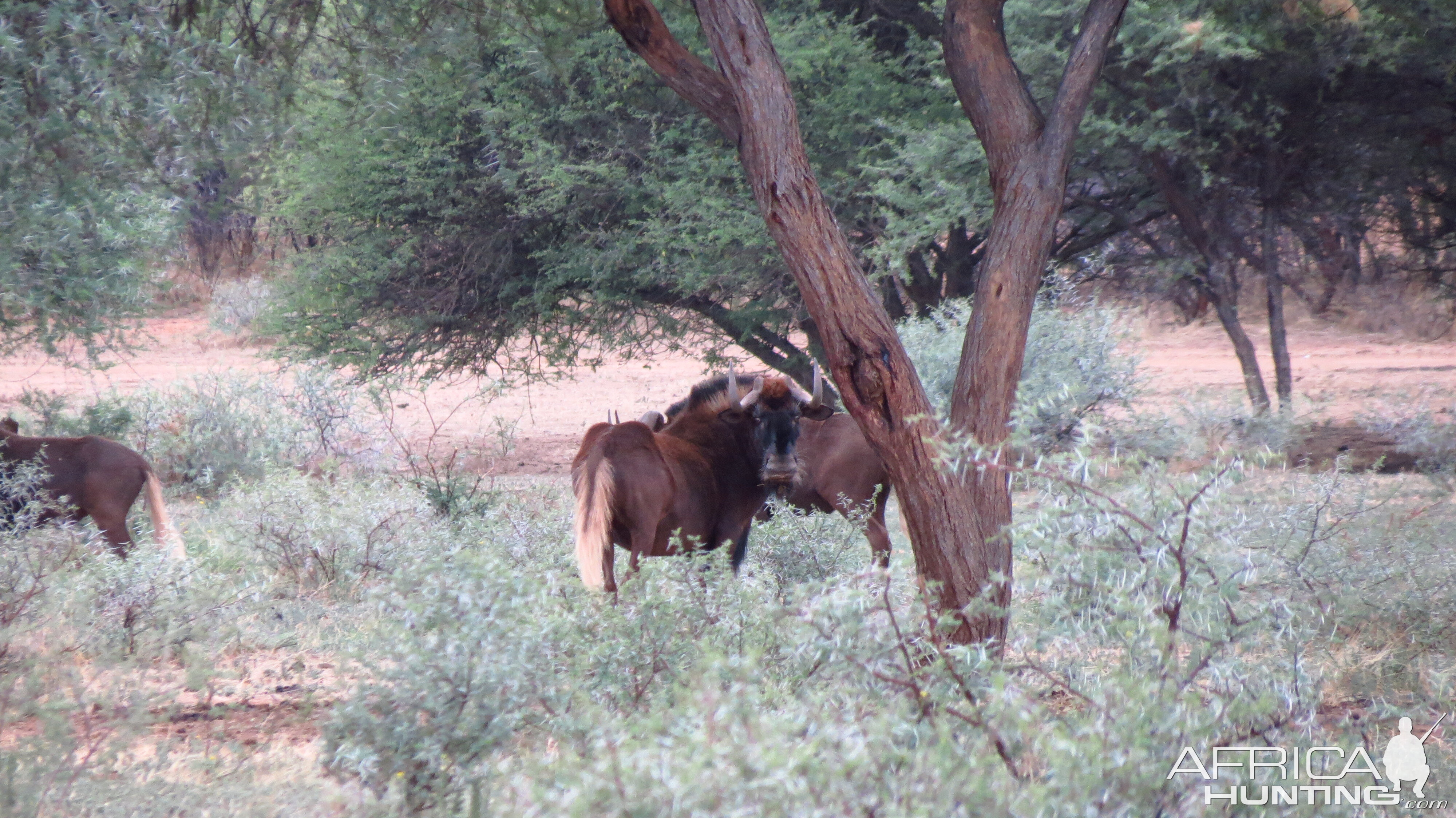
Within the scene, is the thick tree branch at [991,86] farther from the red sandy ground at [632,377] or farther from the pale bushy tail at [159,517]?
the red sandy ground at [632,377]

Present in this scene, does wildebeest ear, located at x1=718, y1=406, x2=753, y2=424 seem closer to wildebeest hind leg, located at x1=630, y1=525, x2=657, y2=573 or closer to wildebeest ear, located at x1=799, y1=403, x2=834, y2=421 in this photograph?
wildebeest ear, located at x1=799, y1=403, x2=834, y2=421

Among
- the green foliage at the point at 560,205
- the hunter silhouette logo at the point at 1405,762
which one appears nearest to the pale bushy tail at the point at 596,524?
the hunter silhouette logo at the point at 1405,762

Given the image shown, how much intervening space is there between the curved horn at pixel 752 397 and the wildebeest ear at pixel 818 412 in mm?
346

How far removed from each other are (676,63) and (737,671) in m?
2.90

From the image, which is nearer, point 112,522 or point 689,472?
point 689,472

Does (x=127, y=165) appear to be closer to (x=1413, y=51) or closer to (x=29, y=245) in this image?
(x=29, y=245)

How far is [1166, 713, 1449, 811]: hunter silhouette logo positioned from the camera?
3.02 metres

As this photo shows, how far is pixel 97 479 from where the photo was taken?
7.62 meters

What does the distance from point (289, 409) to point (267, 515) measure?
21.0ft

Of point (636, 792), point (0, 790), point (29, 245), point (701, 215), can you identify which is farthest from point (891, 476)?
point (701, 215)

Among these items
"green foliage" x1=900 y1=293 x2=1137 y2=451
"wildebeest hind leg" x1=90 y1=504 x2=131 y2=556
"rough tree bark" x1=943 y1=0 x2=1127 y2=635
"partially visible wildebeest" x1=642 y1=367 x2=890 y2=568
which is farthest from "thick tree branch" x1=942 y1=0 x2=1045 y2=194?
"wildebeest hind leg" x1=90 y1=504 x2=131 y2=556

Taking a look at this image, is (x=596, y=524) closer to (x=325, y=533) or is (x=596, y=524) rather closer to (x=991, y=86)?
(x=325, y=533)

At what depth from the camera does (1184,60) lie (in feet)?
36.4

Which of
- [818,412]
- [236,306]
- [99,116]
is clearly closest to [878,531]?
[818,412]
